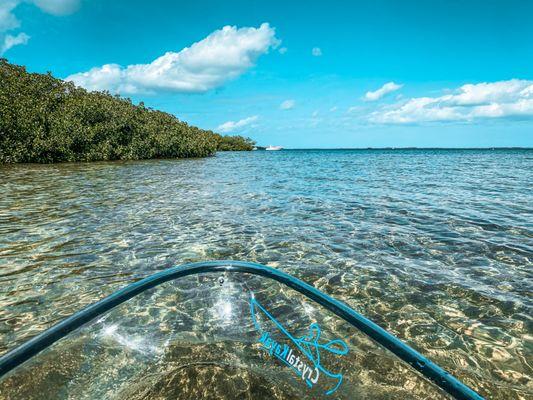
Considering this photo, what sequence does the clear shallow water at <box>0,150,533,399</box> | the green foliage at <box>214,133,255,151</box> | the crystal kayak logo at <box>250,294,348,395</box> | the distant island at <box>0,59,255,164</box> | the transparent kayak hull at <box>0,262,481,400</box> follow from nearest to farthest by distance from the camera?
the transparent kayak hull at <box>0,262,481,400</box> < the crystal kayak logo at <box>250,294,348,395</box> < the clear shallow water at <box>0,150,533,399</box> < the distant island at <box>0,59,255,164</box> < the green foliage at <box>214,133,255,151</box>

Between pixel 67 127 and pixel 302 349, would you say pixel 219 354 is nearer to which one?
pixel 302 349

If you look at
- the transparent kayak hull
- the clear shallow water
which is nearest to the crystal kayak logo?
the transparent kayak hull

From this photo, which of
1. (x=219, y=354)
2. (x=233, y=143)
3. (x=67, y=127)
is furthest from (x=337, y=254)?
(x=233, y=143)

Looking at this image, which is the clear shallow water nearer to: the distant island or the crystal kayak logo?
the crystal kayak logo

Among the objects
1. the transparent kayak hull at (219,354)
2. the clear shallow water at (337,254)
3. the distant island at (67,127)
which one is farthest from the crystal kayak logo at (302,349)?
the distant island at (67,127)

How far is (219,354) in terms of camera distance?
413 centimetres

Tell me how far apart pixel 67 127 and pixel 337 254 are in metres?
38.8

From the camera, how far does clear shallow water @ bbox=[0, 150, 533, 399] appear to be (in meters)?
4.72

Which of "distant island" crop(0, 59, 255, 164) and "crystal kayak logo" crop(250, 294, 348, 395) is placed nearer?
"crystal kayak logo" crop(250, 294, 348, 395)

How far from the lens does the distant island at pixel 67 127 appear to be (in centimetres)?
3447

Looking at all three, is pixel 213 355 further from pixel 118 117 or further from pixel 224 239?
pixel 118 117

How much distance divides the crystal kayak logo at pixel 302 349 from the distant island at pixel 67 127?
3870cm

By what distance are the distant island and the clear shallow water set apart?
2377cm

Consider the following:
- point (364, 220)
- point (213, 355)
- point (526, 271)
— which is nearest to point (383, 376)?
point (213, 355)
